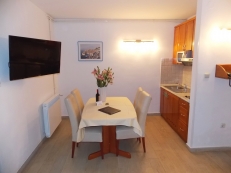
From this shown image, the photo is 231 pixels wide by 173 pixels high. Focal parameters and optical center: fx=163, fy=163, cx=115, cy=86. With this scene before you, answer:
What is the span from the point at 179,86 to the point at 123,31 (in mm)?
1990

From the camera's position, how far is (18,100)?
2.30 meters

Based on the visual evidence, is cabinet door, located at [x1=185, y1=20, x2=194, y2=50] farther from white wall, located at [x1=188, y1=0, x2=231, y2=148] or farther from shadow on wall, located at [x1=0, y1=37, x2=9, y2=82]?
shadow on wall, located at [x1=0, y1=37, x2=9, y2=82]

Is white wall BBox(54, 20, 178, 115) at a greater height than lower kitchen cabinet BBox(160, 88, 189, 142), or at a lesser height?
greater

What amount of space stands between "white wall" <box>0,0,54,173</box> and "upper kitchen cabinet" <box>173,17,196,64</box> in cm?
291

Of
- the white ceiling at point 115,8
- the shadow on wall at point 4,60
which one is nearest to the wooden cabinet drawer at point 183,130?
the white ceiling at point 115,8

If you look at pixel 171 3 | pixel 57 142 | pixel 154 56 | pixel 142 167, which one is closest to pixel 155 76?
pixel 154 56

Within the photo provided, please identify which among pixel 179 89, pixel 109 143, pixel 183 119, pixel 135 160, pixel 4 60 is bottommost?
pixel 135 160

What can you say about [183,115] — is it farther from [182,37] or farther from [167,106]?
[182,37]

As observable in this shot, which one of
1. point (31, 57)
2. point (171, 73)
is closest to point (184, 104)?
point (171, 73)

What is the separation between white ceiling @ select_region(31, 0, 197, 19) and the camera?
277cm

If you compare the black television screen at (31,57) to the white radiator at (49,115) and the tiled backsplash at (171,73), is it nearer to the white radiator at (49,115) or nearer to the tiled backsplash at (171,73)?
the white radiator at (49,115)

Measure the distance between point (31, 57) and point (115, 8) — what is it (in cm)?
179

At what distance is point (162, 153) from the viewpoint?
2746mm

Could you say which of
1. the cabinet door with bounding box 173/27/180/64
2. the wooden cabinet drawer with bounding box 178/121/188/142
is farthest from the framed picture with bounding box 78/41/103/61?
the wooden cabinet drawer with bounding box 178/121/188/142
